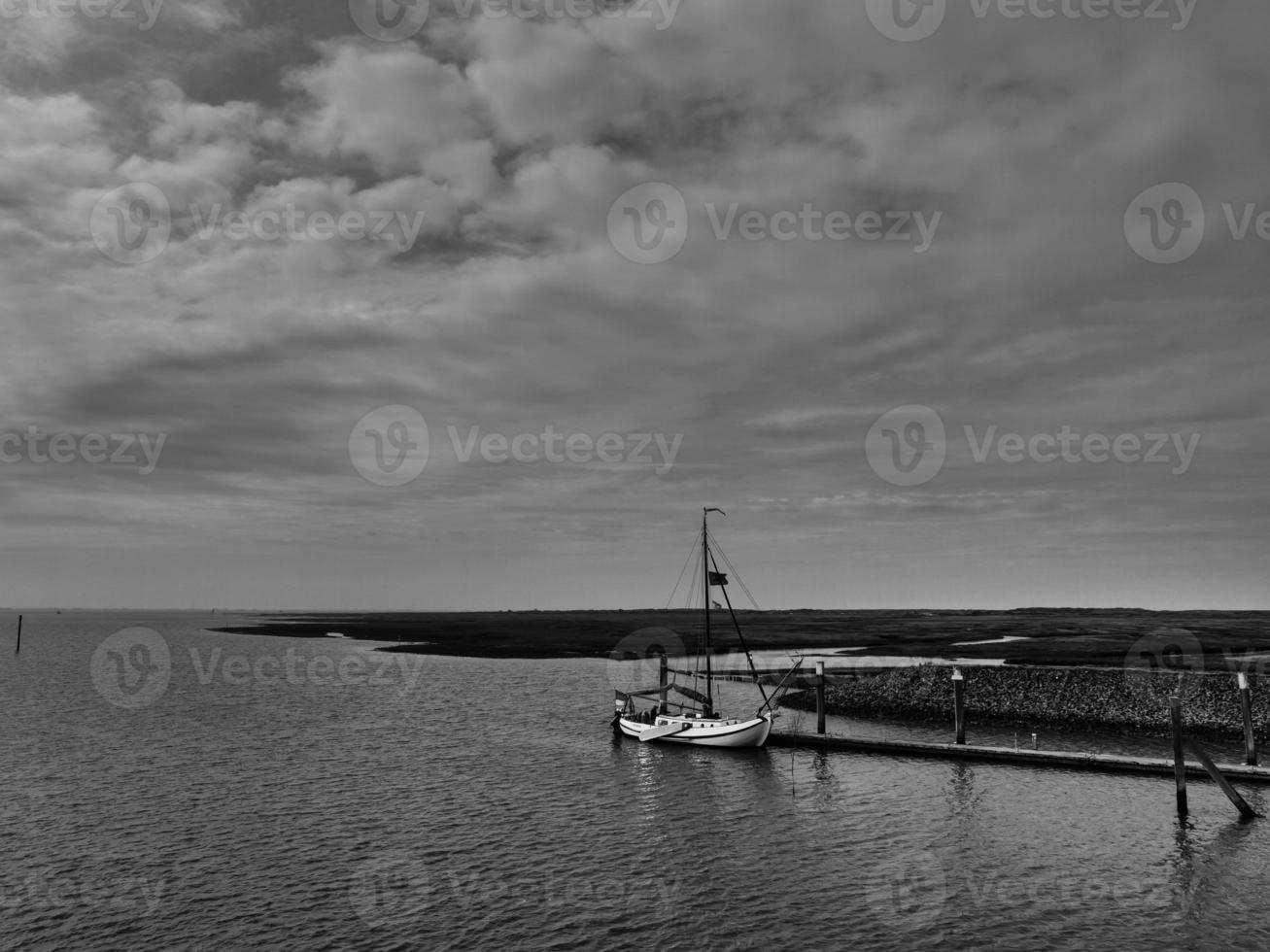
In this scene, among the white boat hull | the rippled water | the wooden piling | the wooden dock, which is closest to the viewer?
the rippled water

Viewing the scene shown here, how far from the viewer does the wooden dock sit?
41.6 m

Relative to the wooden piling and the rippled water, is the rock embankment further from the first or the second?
the wooden piling

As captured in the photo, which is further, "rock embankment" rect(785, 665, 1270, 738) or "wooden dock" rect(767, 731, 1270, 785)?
"rock embankment" rect(785, 665, 1270, 738)

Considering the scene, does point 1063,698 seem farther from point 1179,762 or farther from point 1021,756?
point 1179,762

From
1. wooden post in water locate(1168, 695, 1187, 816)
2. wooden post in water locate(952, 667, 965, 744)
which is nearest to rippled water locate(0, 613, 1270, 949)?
wooden post in water locate(1168, 695, 1187, 816)

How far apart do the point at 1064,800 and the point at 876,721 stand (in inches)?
941

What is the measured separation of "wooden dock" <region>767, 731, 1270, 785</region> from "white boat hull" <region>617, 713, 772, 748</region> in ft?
6.22

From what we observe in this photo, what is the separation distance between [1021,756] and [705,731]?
1983cm

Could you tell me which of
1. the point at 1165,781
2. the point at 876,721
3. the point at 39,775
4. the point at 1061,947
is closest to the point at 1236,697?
the point at 1165,781

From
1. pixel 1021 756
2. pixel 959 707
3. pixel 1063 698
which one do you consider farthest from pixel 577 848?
pixel 1063 698

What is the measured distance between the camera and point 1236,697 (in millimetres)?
53188

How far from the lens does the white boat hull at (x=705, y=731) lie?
53188mm

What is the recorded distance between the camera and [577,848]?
3306cm

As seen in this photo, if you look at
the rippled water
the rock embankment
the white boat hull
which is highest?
the rock embankment
